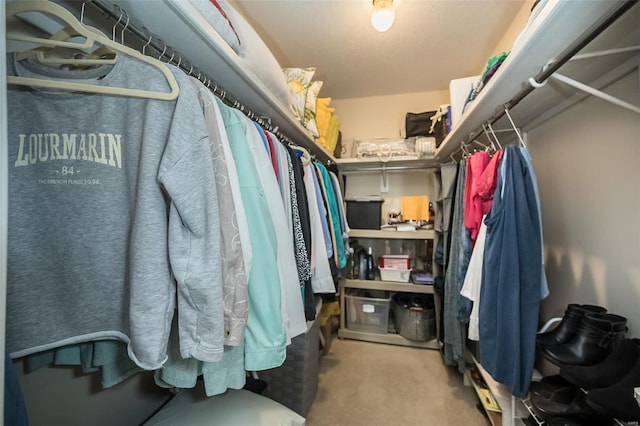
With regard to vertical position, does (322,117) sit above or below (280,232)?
above

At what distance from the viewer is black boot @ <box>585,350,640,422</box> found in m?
0.58

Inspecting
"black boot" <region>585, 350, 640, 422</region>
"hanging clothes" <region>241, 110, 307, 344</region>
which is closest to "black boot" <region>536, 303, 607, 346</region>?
"black boot" <region>585, 350, 640, 422</region>

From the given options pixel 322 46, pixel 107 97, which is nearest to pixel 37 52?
pixel 107 97

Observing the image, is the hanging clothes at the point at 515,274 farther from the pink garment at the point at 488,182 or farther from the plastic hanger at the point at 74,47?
the plastic hanger at the point at 74,47

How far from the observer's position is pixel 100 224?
521mm

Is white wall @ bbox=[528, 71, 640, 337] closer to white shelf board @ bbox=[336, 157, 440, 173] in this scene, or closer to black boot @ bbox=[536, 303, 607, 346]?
black boot @ bbox=[536, 303, 607, 346]

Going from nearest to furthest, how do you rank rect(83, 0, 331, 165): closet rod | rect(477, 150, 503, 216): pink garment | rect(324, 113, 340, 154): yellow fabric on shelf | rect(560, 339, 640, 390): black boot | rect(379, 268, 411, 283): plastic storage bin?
1. rect(83, 0, 331, 165): closet rod
2. rect(560, 339, 640, 390): black boot
3. rect(477, 150, 503, 216): pink garment
4. rect(324, 113, 340, 154): yellow fabric on shelf
5. rect(379, 268, 411, 283): plastic storage bin

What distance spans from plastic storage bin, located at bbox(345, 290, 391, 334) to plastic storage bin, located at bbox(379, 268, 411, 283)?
0.62 feet

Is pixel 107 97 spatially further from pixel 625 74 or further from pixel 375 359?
pixel 375 359

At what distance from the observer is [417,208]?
2154mm

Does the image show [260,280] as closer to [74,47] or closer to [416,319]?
[74,47]

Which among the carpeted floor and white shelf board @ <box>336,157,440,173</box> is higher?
white shelf board @ <box>336,157,440,173</box>

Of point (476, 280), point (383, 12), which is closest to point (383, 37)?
point (383, 12)

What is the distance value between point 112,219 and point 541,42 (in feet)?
3.85
